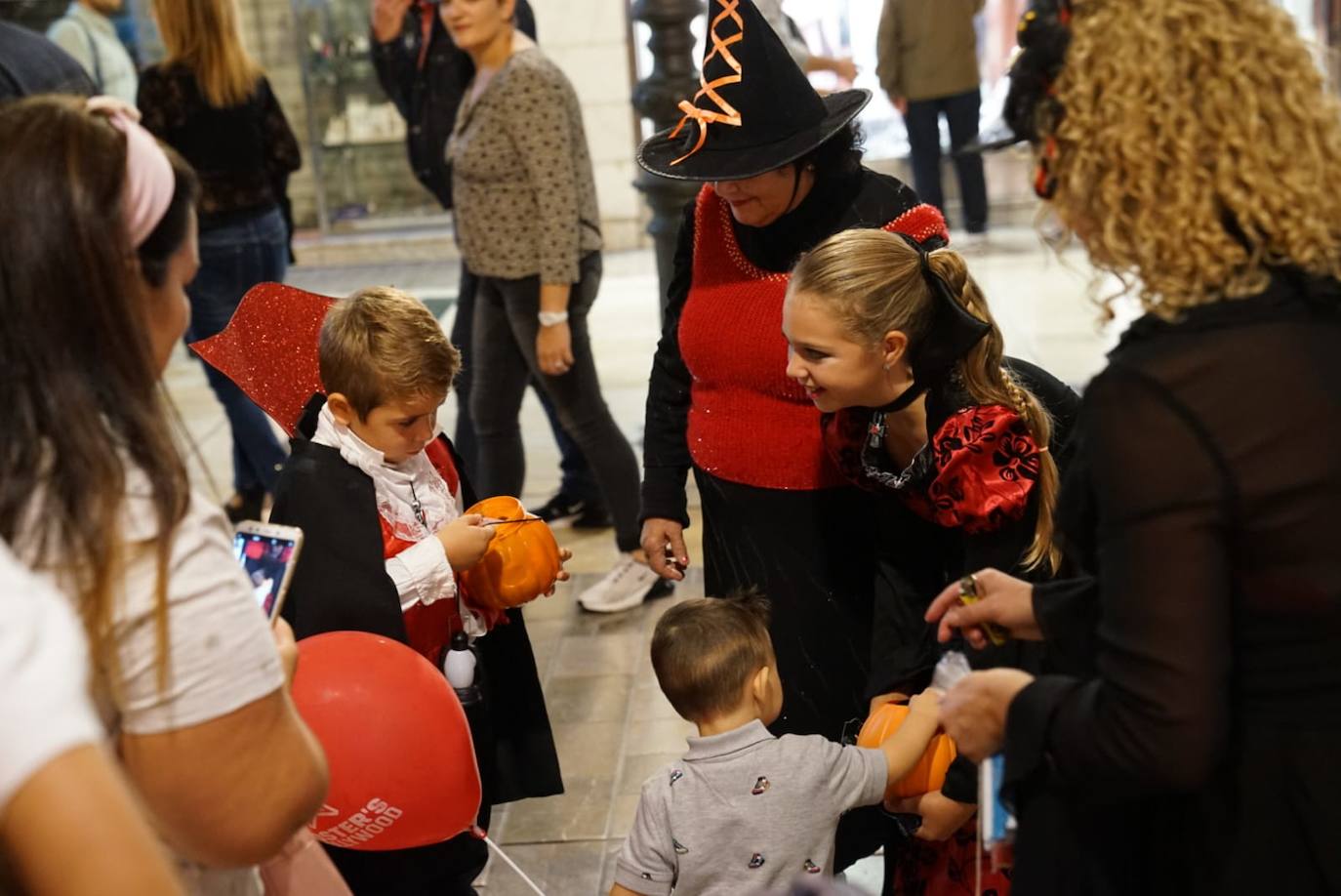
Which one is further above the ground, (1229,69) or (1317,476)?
(1229,69)

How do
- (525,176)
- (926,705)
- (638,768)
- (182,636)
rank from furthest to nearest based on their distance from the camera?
(525,176) → (638,768) → (926,705) → (182,636)

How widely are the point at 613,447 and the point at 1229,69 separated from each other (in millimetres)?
3498

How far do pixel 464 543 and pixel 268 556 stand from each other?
681 mm

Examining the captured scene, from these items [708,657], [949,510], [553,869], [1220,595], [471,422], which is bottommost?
[553,869]

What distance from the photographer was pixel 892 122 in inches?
455

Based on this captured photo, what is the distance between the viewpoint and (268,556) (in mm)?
2070

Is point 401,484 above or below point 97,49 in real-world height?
below

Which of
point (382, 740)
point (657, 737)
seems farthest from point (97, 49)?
point (382, 740)

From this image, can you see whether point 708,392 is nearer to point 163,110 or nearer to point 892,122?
point 163,110

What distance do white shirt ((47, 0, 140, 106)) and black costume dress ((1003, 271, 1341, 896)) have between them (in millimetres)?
6146

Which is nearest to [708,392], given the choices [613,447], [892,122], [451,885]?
Result: [451,885]

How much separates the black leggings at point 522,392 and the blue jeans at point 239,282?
0.83 metres

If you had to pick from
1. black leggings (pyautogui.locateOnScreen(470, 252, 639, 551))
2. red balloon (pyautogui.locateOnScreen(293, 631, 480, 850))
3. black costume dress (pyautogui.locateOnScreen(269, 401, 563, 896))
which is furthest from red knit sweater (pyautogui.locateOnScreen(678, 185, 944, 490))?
black leggings (pyautogui.locateOnScreen(470, 252, 639, 551))

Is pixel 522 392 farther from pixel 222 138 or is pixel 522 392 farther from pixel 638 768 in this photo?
pixel 638 768
